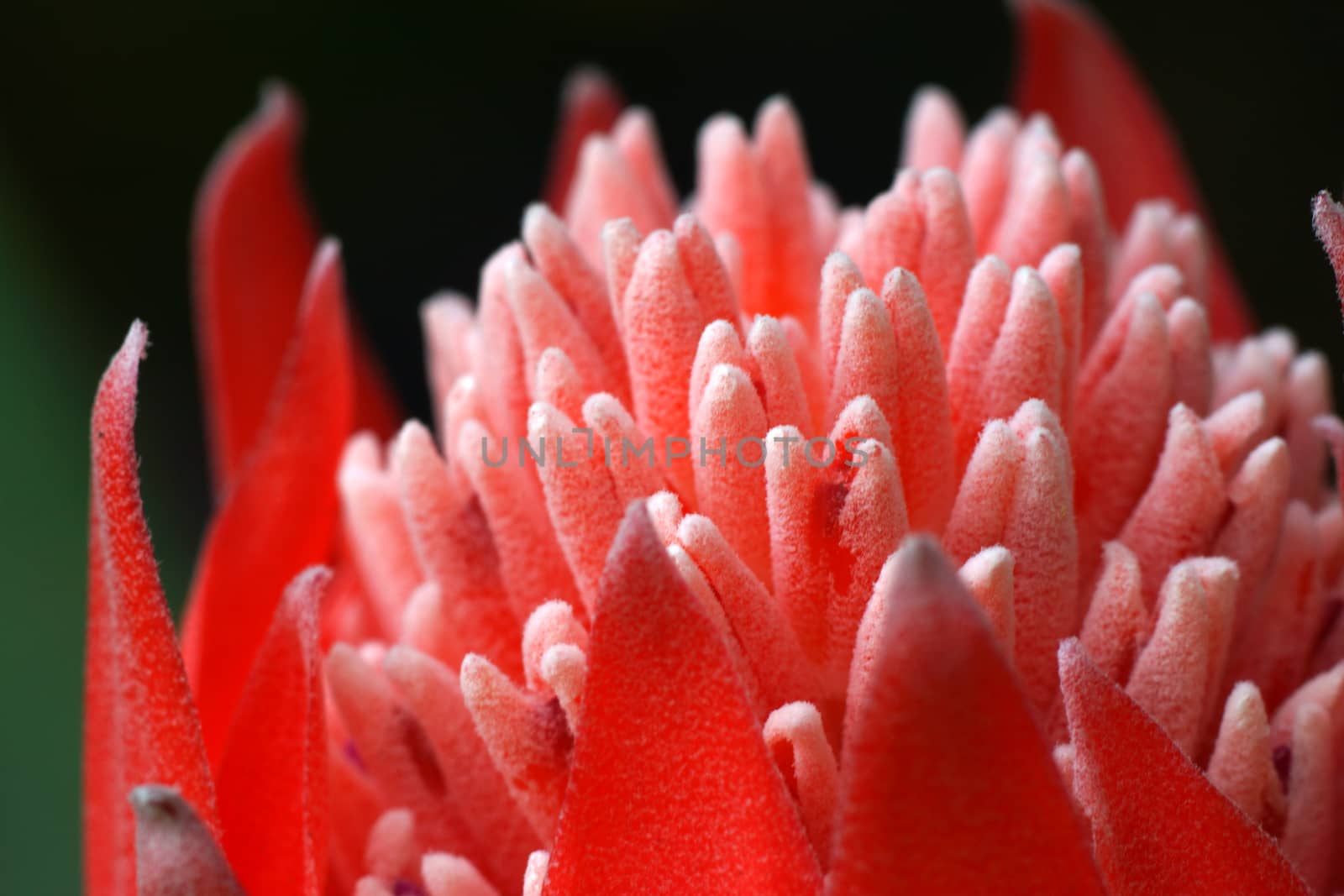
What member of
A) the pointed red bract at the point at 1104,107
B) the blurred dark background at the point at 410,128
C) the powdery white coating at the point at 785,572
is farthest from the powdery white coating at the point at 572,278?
the blurred dark background at the point at 410,128

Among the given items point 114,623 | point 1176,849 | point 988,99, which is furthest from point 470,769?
point 988,99

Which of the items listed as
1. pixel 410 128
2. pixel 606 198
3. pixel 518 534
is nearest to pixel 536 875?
pixel 518 534

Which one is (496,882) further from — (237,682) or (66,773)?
(66,773)

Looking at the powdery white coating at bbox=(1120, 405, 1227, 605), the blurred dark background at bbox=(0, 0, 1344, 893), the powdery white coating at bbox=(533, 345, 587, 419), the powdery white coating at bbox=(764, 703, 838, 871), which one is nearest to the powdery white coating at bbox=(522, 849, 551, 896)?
the powdery white coating at bbox=(764, 703, 838, 871)

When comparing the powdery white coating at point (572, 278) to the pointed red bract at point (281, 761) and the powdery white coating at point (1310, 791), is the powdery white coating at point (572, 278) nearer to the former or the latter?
the pointed red bract at point (281, 761)

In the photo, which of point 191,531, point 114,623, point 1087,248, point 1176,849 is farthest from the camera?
point 191,531

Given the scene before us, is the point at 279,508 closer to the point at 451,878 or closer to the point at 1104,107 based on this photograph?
the point at 451,878

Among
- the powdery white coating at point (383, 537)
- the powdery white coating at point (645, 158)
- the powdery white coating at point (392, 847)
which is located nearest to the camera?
the powdery white coating at point (392, 847)
